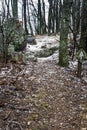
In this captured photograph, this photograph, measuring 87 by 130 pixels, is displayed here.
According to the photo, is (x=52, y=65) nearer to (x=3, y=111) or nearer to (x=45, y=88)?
(x=45, y=88)

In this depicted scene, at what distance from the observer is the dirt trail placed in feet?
21.8

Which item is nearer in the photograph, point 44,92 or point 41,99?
point 41,99

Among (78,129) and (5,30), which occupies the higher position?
(5,30)

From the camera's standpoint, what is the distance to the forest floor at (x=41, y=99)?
6.65m

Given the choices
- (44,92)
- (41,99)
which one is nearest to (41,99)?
(41,99)

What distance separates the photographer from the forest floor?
6.65m

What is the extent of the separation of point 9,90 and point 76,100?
190cm

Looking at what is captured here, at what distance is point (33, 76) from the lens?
9.82 metres

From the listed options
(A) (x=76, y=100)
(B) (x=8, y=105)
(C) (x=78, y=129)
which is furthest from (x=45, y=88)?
(C) (x=78, y=129)

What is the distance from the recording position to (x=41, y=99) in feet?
25.9

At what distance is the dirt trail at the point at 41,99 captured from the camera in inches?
262

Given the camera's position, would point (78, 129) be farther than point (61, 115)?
No

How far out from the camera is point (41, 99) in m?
7.90

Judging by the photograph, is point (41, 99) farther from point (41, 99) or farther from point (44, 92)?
point (44, 92)
